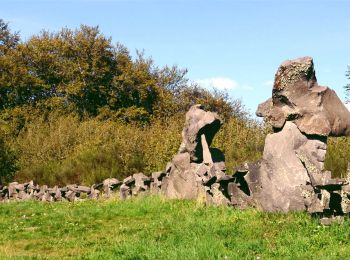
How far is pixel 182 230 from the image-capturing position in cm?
949

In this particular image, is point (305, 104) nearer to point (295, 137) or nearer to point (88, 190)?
point (295, 137)

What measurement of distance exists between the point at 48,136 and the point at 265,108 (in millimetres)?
22511

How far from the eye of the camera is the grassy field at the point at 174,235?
7598mm

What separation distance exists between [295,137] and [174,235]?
12.6 feet

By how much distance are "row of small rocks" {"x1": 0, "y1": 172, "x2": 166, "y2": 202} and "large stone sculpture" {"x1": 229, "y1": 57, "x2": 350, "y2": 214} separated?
6.68m

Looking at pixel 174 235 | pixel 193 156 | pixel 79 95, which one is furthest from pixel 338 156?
pixel 79 95

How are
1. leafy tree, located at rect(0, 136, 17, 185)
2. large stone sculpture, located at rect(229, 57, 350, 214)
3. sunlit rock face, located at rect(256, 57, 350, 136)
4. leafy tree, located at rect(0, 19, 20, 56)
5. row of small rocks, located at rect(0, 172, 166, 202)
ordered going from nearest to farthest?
large stone sculpture, located at rect(229, 57, 350, 214) → sunlit rock face, located at rect(256, 57, 350, 136) → row of small rocks, located at rect(0, 172, 166, 202) → leafy tree, located at rect(0, 136, 17, 185) → leafy tree, located at rect(0, 19, 20, 56)

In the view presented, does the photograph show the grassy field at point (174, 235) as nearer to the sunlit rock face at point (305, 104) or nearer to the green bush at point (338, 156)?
the sunlit rock face at point (305, 104)

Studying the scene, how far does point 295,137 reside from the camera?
1140 cm

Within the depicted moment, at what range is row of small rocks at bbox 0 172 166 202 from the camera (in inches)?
725

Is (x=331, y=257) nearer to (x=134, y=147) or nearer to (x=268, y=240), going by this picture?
(x=268, y=240)

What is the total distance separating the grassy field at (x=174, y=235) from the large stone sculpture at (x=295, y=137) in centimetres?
76

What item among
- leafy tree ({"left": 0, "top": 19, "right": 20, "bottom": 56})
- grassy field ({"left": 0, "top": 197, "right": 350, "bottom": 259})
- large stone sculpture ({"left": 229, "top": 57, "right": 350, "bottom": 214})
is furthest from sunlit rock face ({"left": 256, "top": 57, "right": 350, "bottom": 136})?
leafy tree ({"left": 0, "top": 19, "right": 20, "bottom": 56})

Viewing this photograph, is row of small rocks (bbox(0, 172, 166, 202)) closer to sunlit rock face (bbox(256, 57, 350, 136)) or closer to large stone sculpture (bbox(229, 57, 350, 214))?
large stone sculpture (bbox(229, 57, 350, 214))
